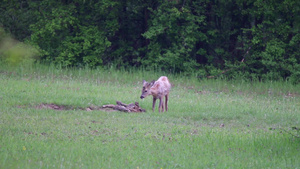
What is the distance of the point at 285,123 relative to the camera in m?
12.8

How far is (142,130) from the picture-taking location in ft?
33.6

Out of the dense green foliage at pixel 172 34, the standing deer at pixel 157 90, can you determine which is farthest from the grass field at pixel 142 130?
the dense green foliage at pixel 172 34

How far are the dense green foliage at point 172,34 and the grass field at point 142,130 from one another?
24.9ft

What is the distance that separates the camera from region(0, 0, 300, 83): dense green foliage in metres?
25.7

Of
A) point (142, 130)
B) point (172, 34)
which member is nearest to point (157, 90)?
point (142, 130)

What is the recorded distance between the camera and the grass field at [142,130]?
25.0 ft

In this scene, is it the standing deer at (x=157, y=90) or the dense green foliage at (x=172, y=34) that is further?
the dense green foliage at (x=172, y=34)

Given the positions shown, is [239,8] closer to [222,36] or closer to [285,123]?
[222,36]

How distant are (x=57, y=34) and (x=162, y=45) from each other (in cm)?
760

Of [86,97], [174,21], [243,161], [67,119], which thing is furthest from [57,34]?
[243,161]

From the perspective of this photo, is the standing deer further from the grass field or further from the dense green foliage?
the dense green foliage

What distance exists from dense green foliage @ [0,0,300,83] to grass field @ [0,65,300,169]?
7.60 metres

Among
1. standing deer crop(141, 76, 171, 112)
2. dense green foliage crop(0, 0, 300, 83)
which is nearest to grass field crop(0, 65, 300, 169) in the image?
standing deer crop(141, 76, 171, 112)

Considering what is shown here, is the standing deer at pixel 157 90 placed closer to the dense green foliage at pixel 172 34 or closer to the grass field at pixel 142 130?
the grass field at pixel 142 130
